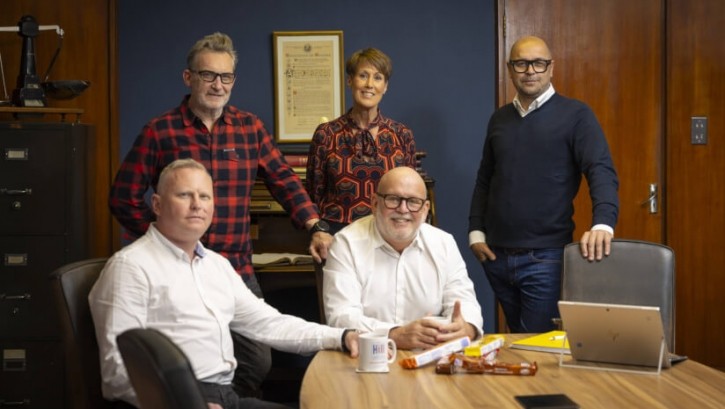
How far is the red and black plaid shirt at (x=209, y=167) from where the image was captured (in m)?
3.16

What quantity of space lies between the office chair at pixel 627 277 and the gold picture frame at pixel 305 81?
2.17 metres

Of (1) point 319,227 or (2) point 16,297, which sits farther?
(2) point 16,297

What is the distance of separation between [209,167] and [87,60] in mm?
2052

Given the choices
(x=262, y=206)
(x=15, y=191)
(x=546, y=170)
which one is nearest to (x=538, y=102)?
(x=546, y=170)

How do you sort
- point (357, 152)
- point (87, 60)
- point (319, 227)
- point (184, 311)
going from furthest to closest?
point (87, 60), point (357, 152), point (319, 227), point (184, 311)

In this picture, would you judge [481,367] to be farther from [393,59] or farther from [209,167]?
[393,59]

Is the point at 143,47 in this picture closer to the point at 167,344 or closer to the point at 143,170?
the point at 143,170

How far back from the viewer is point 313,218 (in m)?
3.38

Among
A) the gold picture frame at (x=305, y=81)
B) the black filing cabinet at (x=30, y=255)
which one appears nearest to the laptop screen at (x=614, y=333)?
the black filing cabinet at (x=30, y=255)

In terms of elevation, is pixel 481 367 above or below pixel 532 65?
below

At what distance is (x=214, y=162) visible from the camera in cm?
320

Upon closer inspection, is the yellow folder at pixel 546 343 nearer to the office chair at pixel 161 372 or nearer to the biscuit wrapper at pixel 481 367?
the biscuit wrapper at pixel 481 367

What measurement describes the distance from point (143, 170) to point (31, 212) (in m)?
1.34

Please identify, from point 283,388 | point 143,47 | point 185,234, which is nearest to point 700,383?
point 185,234
